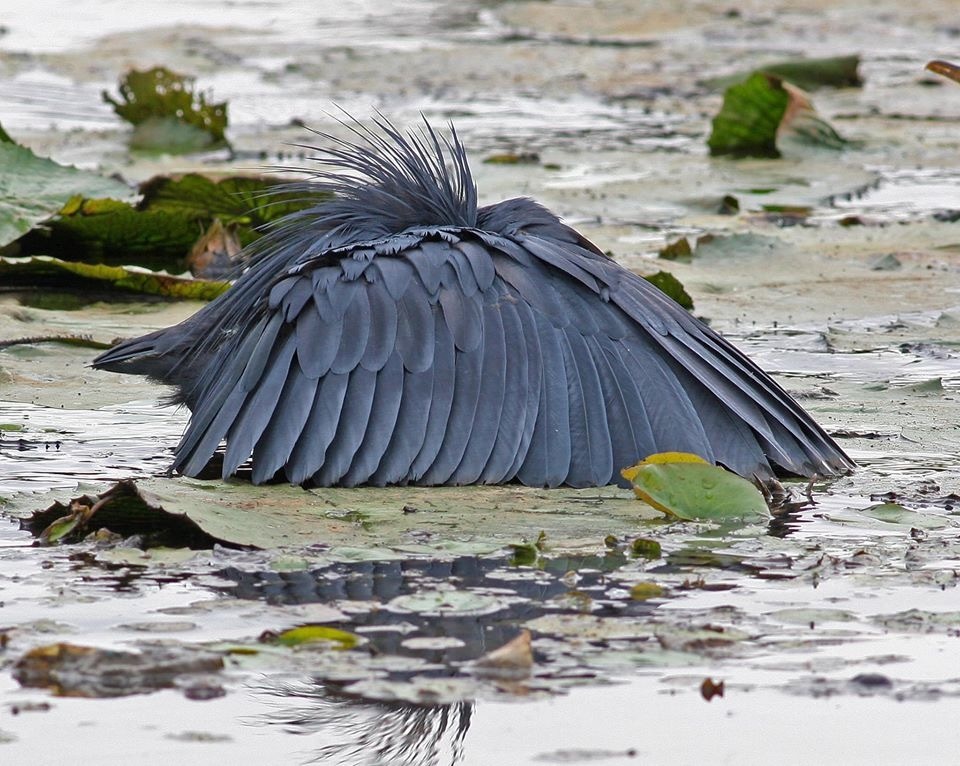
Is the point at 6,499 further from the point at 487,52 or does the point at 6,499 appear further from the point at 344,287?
the point at 487,52

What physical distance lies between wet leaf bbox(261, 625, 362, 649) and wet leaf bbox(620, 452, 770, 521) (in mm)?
978

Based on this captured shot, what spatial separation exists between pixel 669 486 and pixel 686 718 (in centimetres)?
107

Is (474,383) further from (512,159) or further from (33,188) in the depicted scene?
(512,159)

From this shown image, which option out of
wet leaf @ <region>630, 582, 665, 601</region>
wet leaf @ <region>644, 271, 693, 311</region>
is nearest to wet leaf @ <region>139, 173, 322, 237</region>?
wet leaf @ <region>644, 271, 693, 311</region>

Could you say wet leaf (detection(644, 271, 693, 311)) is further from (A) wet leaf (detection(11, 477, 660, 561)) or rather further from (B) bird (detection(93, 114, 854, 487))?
(A) wet leaf (detection(11, 477, 660, 561))

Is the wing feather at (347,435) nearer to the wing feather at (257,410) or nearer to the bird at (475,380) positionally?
the bird at (475,380)

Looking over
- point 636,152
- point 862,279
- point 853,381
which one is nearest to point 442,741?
point 853,381

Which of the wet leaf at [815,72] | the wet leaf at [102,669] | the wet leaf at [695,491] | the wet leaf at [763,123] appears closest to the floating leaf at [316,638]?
the wet leaf at [102,669]

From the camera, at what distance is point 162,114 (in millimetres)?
9586

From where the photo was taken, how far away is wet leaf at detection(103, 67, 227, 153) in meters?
9.38

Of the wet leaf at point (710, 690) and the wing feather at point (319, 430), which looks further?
the wing feather at point (319, 430)

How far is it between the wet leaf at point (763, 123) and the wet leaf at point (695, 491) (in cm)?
555

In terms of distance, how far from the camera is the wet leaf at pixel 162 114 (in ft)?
30.8

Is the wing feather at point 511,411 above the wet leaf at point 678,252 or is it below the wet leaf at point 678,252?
below
